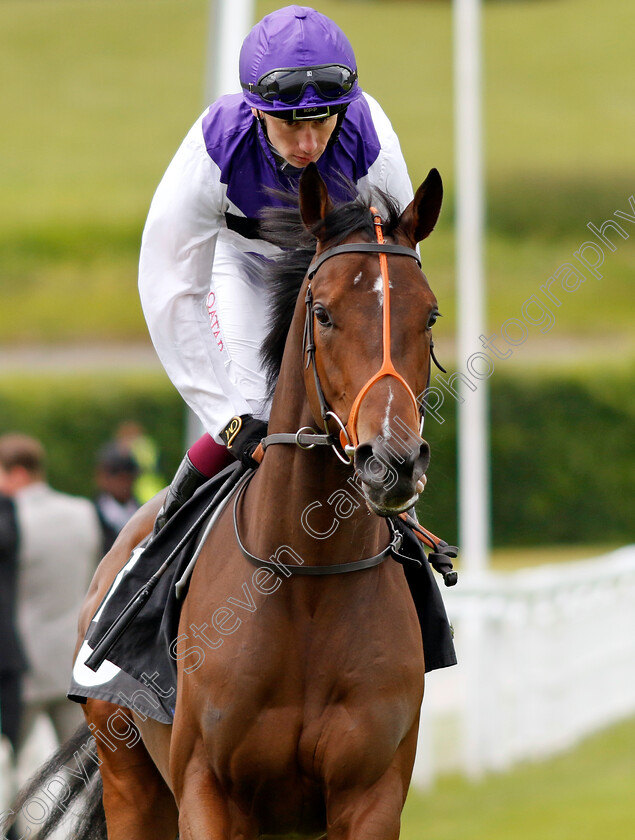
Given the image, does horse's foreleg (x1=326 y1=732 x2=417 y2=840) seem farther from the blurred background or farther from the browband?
the browband

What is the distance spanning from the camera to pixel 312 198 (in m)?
3.12

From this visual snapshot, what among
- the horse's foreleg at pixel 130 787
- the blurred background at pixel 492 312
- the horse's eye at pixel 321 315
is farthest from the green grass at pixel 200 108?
the horse's eye at pixel 321 315

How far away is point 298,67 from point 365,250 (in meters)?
0.72

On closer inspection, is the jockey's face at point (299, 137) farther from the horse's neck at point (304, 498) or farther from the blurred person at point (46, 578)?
the blurred person at point (46, 578)

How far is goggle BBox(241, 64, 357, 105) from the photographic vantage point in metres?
3.38

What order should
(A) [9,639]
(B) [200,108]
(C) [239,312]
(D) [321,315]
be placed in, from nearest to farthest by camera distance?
(D) [321,315] < (C) [239,312] < (A) [9,639] < (B) [200,108]

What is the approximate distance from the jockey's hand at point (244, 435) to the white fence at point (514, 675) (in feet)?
15.7

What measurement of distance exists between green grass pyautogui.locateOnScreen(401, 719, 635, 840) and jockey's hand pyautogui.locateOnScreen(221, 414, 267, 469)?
4.42 metres

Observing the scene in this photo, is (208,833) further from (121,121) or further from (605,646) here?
(121,121)

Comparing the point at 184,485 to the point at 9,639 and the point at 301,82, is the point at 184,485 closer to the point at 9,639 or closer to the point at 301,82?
the point at 301,82

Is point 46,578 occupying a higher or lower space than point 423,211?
lower

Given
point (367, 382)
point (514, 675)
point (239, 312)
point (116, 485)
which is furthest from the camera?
point (514, 675)

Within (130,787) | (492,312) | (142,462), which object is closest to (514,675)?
(142,462)

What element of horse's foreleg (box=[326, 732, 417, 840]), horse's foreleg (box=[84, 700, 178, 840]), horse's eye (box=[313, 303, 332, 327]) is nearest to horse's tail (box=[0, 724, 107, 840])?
horse's foreleg (box=[84, 700, 178, 840])
